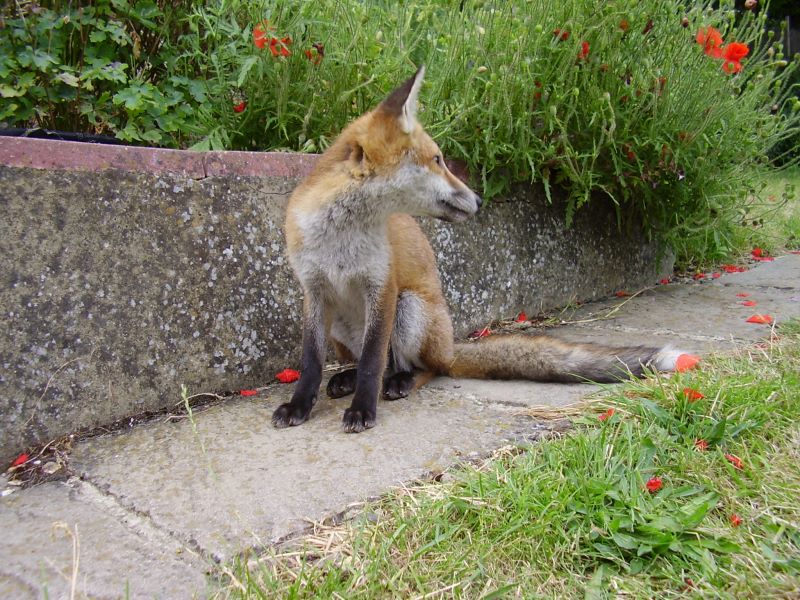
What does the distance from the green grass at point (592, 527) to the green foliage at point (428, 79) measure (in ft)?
6.25

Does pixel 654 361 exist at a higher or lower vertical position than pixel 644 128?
lower

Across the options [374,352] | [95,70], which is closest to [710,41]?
[374,352]

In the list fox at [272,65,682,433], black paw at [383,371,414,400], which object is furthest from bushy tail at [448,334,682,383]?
black paw at [383,371,414,400]

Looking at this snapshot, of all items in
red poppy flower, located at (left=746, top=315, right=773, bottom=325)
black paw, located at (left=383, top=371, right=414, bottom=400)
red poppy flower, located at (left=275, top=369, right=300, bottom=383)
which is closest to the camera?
black paw, located at (left=383, top=371, right=414, bottom=400)

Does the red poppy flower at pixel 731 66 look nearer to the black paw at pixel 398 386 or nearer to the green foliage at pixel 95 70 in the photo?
the black paw at pixel 398 386

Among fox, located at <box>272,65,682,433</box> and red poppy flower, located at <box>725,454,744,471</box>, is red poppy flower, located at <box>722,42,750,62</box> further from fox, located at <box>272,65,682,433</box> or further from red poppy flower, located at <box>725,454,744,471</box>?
red poppy flower, located at <box>725,454,744,471</box>

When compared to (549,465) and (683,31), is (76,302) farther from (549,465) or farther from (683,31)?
(683,31)

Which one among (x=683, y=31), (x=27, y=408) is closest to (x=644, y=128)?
(x=683, y=31)

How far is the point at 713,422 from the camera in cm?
177

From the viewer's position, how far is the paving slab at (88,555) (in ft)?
4.21

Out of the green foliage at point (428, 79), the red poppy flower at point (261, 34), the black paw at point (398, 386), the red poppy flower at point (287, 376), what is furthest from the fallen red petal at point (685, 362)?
the red poppy flower at point (261, 34)

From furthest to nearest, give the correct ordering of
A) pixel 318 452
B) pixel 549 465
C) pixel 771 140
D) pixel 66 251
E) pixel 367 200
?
pixel 771 140 < pixel 367 200 < pixel 66 251 < pixel 318 452 < pixel 549 465

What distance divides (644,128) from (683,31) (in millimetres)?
620

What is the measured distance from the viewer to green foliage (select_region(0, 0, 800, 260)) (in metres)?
2.81
